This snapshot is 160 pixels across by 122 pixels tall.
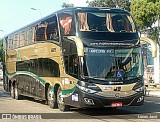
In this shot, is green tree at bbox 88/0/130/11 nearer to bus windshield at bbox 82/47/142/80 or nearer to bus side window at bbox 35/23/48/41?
bus side window at bbox 35/23/48/41

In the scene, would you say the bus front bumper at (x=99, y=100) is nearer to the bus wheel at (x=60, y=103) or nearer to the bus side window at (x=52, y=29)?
the bus wheel at (x=60, y=103)

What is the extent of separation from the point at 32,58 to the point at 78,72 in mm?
5913

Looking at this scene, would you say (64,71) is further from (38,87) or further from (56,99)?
(38,87)

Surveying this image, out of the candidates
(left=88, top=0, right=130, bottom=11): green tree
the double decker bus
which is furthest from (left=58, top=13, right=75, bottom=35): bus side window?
(left=88, top=0, right=130, bottom=11): green tree

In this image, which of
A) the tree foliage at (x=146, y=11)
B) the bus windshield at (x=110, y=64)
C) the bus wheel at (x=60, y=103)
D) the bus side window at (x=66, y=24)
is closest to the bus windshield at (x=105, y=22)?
the bus side window at (x=66, y=24)

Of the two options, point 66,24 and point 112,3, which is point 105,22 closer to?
point 66,24

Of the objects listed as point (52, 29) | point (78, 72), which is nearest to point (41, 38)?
point (52, 29)

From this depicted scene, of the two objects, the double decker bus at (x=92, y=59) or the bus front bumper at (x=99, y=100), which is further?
the double decker bus at (x=92, y=59)

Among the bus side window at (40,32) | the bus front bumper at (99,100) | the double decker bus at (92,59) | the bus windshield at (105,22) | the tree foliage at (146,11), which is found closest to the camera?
the bus front bumper at (99,100)

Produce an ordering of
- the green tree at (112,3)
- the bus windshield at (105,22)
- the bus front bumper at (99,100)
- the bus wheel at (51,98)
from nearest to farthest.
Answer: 1. the bus front bumper at (99,100)
2. the bus windshield at (105,22)
3. the bus wheel at (51,98)
4. the green tree at (112,3)

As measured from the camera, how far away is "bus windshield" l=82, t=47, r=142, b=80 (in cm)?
1331

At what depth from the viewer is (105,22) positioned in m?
14.3

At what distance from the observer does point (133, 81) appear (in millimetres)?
13594

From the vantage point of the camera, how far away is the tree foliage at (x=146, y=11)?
29.7 metres
